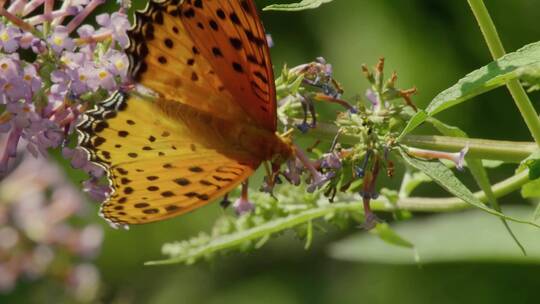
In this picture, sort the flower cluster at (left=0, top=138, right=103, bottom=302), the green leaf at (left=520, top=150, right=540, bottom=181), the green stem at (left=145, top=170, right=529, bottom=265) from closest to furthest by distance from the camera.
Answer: the green leaf at (left=520, top=150, right=540, bottom=181)
the green stem at (left=145, top=170, right=529, bottom=265)
the flower cluster at (left=0, top=138, right=103, bottom=302)

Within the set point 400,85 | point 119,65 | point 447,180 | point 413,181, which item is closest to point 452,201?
point 413,181

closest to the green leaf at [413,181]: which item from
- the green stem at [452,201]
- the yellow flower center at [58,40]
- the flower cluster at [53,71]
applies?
the green stem at [452,201]

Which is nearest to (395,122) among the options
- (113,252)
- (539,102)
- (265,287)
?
(539,102)

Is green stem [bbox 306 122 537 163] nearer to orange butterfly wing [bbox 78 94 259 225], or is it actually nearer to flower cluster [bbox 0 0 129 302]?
orange butterfly wing [bbox 78 94 259 225]

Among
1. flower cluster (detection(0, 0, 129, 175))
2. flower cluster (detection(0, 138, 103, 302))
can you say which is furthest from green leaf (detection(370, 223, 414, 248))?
flower cluster (detection(0, 138, 103, 302))

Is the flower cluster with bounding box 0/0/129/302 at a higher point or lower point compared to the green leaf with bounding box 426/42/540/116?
higher

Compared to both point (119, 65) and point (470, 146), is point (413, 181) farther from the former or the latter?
point (119, 65)
